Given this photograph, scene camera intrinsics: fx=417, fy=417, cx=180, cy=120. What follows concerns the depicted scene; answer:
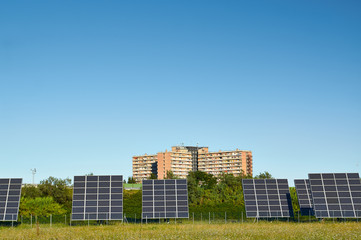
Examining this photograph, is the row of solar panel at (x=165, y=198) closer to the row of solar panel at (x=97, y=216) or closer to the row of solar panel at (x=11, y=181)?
the row of solar panel at (x=97, y=216)

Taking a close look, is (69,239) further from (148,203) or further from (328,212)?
(328,212)

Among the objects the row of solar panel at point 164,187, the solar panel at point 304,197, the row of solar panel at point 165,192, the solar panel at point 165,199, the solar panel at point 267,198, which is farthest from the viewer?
the solar panel at point 304,197

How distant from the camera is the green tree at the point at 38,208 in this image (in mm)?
77500

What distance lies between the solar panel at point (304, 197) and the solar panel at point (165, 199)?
62.9ft

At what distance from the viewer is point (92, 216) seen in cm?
5319

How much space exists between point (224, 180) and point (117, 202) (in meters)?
82.0

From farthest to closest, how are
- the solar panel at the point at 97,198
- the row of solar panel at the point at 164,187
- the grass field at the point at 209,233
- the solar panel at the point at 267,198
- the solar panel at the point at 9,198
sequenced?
the row of solar panel at the point at 164,187
the solar panel at the point at 267,198
the solar panel at the point at 97,198
the solar panel at the point at 9,198
the grass field at the point at 209,233

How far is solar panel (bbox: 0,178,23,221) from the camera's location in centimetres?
5291

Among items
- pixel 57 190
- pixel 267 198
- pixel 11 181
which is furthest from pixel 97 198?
pixel 57 190

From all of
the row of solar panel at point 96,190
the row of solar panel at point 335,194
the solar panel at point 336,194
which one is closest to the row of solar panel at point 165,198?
the row of solar panel at point 96,190

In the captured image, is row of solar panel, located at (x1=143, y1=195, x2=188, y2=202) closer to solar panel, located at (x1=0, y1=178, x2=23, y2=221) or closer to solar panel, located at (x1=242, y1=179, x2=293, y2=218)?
solar panel, located at (x1=242, y1=179, x2=293, y2=218)

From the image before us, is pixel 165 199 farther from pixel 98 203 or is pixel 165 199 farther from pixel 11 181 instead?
pixel 11 181

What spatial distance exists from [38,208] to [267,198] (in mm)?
45517

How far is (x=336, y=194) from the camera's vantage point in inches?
2245
